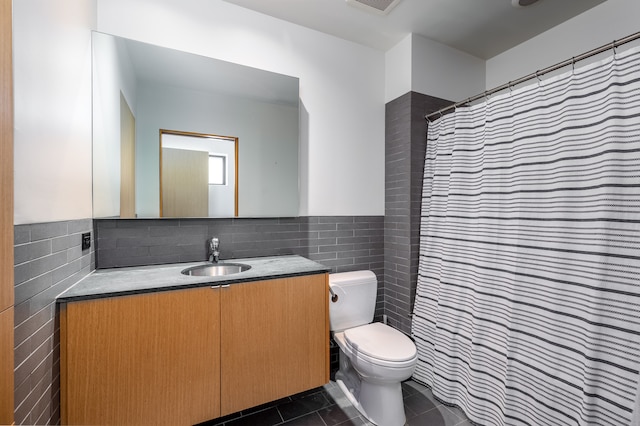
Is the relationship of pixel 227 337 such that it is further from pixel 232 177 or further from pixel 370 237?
pixel 370 237

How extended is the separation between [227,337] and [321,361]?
0.59m

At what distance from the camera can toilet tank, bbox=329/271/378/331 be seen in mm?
1933

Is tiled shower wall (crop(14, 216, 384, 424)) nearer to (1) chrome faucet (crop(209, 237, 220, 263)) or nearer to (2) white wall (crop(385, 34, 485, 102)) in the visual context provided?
(1) chrome faucet (crop(209, 237, 220, 263))

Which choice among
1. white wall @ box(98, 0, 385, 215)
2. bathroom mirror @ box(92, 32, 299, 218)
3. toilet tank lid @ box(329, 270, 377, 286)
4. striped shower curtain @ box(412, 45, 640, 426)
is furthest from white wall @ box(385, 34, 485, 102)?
toilet tank lid @ box(329, 270, 377, 286)

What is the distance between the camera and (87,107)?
4.76 ft

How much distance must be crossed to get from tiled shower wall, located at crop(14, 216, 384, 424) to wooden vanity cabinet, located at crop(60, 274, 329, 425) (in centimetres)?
10

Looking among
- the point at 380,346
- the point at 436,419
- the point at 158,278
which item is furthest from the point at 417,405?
the point at 158,278

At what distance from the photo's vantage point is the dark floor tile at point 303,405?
5.60 feet

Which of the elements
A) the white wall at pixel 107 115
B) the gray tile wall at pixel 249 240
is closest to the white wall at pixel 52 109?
the white wall at pixel 107 115

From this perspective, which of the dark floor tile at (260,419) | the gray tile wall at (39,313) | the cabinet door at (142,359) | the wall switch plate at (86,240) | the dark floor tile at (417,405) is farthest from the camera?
the dark floor tile at (417,405)

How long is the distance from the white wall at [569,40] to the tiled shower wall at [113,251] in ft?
5.51

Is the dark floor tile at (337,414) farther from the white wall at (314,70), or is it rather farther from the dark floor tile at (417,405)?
the white wall at (314,70)

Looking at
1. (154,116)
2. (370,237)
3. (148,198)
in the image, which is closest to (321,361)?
(370,237)

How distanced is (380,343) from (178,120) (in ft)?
6.04
